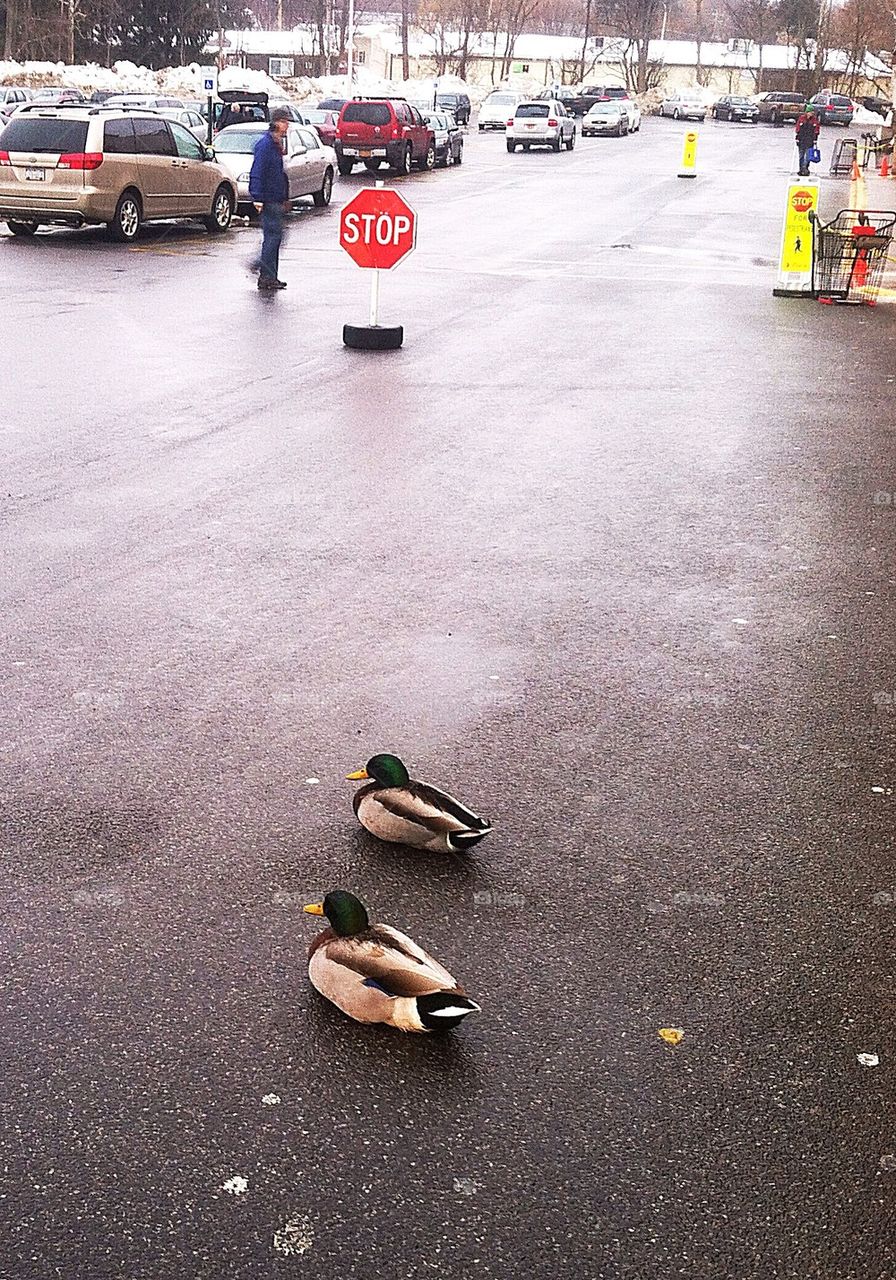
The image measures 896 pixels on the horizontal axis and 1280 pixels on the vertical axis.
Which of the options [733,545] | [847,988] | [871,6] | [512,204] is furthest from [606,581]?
[871,6]

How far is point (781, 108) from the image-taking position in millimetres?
89438

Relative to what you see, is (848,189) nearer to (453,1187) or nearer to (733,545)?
(733,545)

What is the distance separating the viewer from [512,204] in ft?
106

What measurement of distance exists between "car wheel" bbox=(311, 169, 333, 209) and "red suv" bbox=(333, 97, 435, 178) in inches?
302

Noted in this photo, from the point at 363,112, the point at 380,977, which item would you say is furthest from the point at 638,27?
the point at 380,977

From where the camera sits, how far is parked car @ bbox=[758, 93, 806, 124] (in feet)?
292

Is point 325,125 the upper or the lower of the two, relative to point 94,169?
upper

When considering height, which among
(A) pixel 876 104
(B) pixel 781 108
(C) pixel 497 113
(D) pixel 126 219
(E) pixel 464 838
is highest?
(A) pixel 876 104

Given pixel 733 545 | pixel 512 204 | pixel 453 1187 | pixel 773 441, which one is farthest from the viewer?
pixel 512 204

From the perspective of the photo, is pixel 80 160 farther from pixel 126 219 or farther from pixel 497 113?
pixel 497 113

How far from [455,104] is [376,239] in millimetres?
56714

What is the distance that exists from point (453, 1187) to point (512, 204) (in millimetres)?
31050

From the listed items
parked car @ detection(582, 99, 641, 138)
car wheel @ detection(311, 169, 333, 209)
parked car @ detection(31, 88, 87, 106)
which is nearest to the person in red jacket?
car wheel @ detection(311, 169, 333, 209)

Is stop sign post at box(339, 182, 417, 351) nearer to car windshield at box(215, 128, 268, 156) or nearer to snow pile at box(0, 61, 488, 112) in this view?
car windshield at box(215, 128, 268, 156)
